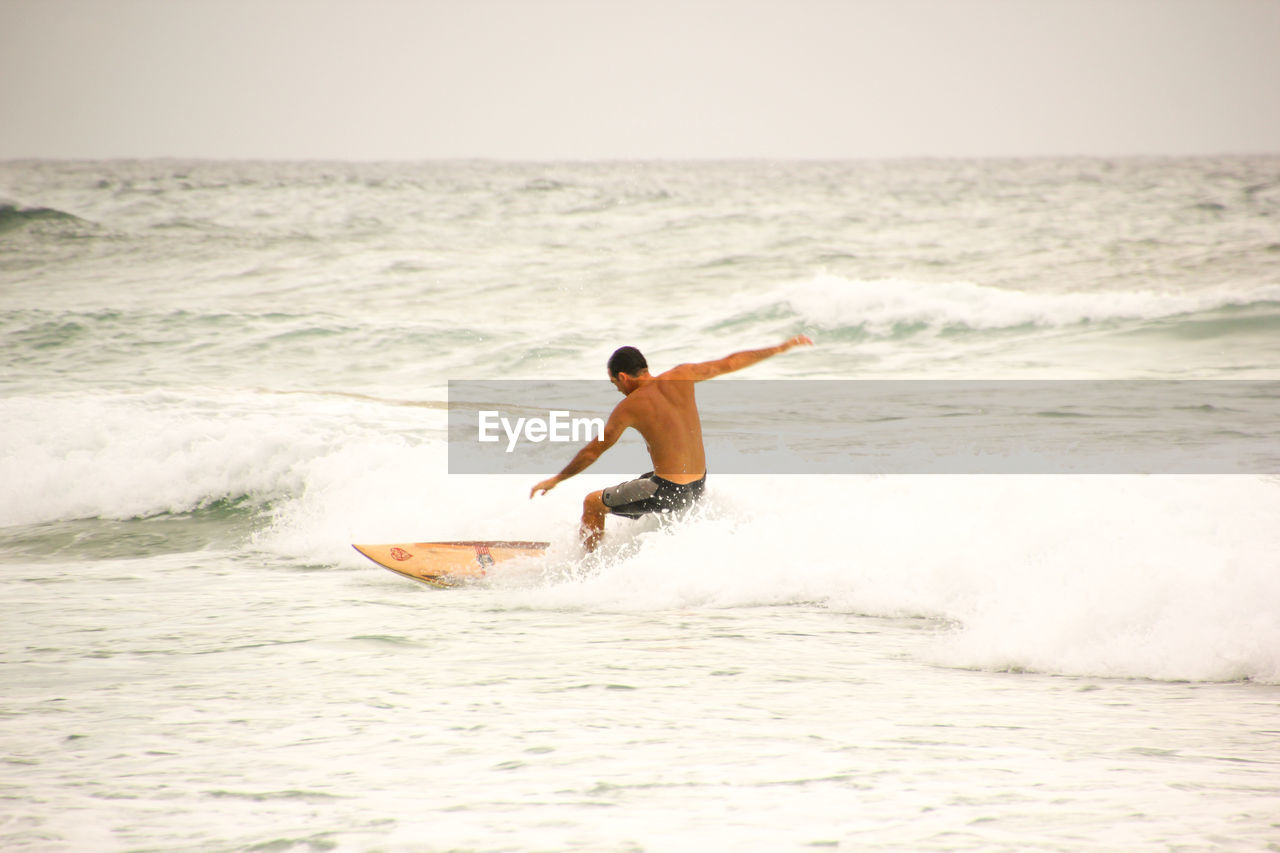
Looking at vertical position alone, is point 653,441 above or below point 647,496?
above

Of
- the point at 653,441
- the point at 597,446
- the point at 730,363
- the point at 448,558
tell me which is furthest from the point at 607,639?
the point at 448,558

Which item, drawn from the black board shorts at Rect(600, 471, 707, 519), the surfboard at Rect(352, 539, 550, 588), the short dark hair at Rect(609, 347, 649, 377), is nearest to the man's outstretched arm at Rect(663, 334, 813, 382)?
the short dark hair at Rect(609, 347, 649, 377)

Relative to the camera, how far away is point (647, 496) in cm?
649

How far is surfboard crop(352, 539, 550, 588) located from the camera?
681cm

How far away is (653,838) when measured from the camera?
2.74m

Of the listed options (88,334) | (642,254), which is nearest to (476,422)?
(88,334)

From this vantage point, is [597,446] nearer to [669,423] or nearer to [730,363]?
[669,423]

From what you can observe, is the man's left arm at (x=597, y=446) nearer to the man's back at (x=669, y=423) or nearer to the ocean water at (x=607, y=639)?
the man's back at (x=669, y=423)

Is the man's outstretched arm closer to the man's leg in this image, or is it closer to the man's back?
the man's back

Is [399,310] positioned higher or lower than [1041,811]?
higher

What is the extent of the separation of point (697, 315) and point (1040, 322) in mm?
6330

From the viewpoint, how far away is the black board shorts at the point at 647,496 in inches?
255

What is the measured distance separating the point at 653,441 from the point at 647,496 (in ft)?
1.14

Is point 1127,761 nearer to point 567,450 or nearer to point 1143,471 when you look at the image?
point 1143,471
